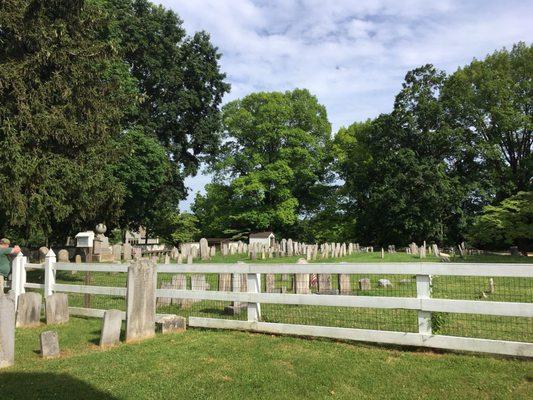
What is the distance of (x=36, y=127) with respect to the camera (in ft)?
49.3

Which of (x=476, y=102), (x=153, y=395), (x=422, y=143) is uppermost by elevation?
(x=476, y=102)

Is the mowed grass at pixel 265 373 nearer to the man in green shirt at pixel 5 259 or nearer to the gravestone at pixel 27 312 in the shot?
the gravestone at pixel 27 312

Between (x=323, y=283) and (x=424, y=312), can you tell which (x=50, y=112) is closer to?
(x=323, y=283)

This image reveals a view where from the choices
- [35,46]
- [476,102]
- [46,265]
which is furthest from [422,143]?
[46,265]

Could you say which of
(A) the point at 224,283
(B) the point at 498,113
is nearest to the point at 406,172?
(B) the point at 498,113

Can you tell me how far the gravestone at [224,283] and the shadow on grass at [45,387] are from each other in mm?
4628

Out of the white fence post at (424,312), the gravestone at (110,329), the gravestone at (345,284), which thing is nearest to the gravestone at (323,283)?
the gravestone at (345,284)

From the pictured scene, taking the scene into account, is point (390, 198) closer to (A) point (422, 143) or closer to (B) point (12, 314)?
(A) point (422, 143)

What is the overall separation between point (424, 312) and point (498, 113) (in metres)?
42.3

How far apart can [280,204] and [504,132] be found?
21857mm

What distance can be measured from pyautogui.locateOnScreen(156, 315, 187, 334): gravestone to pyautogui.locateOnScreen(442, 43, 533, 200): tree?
41.4 meters

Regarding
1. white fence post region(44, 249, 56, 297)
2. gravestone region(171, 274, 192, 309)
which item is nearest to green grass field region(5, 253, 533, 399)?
gravestone region(171, 274, 192, 309)

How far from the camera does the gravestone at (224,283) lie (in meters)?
10.2

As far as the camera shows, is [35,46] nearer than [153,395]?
No
